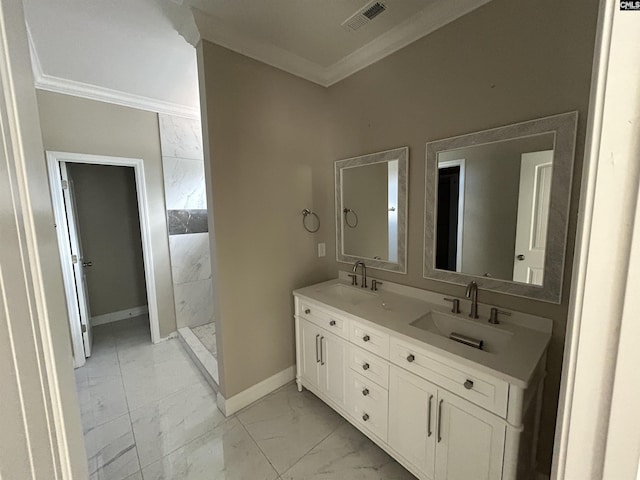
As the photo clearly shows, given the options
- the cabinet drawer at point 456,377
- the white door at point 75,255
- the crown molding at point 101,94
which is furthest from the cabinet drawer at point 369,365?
the crown molding at point 101,94

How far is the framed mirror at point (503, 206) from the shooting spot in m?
1.27

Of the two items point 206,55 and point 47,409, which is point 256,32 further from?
point 47,409

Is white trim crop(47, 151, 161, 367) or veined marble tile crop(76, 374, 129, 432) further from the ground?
white trim crop(47, 151, 161, 367)

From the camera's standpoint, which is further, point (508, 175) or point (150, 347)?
point (150, 347)

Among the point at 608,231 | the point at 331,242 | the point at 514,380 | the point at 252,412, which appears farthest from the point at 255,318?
the point at 608,231

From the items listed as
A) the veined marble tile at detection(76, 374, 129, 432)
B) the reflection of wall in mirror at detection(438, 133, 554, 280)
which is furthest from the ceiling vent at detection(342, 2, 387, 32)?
the veined marble tile at detection(76, 374, 129, 432)

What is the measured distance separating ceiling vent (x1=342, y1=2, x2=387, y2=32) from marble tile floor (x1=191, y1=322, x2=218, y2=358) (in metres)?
2.97

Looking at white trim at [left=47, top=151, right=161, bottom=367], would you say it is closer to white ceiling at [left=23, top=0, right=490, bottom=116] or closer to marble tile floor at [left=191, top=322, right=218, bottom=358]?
marble tile floor at [left=191, top=322, right=218, bottom=358]

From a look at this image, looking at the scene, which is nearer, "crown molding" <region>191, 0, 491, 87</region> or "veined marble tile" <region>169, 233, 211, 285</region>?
"crown molding" <region>191, 0, 491, 87</region>

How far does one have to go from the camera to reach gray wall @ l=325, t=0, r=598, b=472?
1.20 metres

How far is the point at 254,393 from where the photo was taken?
6.81 feet

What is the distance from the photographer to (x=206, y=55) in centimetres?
170

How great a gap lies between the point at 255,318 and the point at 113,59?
2355 mm

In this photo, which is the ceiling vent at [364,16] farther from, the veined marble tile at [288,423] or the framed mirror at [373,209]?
the veined marble tile at [288,423]
